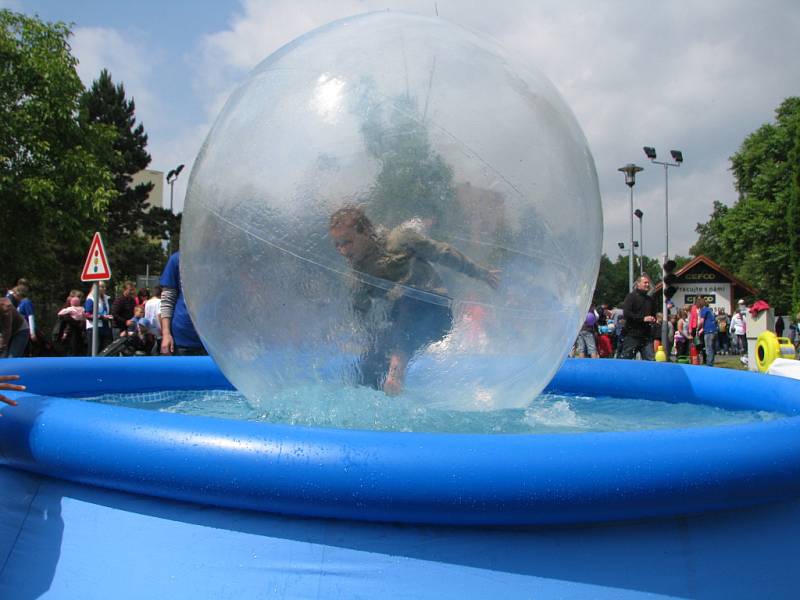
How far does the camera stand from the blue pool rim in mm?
1854

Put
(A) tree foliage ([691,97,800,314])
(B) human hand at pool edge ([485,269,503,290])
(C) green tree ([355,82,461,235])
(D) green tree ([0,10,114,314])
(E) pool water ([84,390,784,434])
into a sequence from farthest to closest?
(A) tree foliage ([691,97,800,314]), (D) green tree ([0,10,114,314]), (E) pool water ([84,390,784,434]), (B) human hand at pool edge ([485,269,503,290]), (C) green tree ([355,82,461,235])

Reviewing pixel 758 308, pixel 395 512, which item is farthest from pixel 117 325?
pixel 758 308

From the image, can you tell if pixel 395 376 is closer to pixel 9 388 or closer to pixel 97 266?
pixel 9 388

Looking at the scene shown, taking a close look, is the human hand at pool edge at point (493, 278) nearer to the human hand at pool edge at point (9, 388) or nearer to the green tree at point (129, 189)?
the human hand at pool edge at point (9, 388)

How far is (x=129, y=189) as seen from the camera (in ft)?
167

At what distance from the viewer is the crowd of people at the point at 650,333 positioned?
10.2m

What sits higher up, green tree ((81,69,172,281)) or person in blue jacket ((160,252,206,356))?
green tree ((81,69,172,281))

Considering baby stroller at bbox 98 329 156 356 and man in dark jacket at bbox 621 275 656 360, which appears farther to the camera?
baby stroller at bbox 98 329 156 356

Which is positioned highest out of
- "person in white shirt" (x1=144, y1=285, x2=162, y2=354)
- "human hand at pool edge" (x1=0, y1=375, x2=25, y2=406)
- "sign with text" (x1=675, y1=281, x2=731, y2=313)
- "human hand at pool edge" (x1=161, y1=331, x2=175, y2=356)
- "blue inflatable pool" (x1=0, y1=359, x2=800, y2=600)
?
"sign with text" (x1=675, y1=281, x2=731, y2=313)

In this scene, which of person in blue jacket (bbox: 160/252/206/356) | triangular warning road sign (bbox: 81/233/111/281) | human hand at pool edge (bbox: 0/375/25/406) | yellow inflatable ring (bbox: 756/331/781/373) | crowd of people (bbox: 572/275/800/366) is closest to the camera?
human hand at pool edge (bbox: 0/375/25/406)

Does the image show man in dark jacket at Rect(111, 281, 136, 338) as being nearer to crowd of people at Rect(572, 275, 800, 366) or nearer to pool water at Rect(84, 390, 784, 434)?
crowd of people at Rect(572, 275, 800, 366)

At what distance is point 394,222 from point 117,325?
1121cm

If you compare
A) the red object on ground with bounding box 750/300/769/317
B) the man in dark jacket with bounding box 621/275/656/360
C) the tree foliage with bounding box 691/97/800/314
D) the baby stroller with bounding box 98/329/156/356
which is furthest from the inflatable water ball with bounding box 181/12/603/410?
the tree foliage with bounding box 691/97/800/314

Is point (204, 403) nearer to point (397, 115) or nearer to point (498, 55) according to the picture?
point (397, 115)
